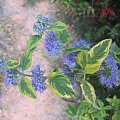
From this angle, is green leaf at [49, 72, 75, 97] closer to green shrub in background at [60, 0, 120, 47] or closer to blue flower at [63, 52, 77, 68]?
blue flower at [63, 52, 77, 68]

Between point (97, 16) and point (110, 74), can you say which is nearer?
point (110, 74)

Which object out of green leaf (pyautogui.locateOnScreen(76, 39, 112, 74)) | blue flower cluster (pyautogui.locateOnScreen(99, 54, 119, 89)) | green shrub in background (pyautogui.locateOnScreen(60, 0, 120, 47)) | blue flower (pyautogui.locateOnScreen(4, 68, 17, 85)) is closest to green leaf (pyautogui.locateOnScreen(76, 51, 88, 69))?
green leaf (pyautogui.locateOnScreen(76, 39, 112, 74))

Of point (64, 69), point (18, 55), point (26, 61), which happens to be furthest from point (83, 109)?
point (18, 55)

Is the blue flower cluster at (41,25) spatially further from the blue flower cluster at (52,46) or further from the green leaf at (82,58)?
the green leaf at (82,58)

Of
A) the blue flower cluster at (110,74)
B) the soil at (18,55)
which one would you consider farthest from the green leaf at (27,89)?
the soil at (18,55)

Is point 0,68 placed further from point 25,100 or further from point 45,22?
point 25,100

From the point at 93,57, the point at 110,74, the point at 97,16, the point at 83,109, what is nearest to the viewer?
the point at 93,57

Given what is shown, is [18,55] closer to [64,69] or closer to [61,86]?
[64,69]
